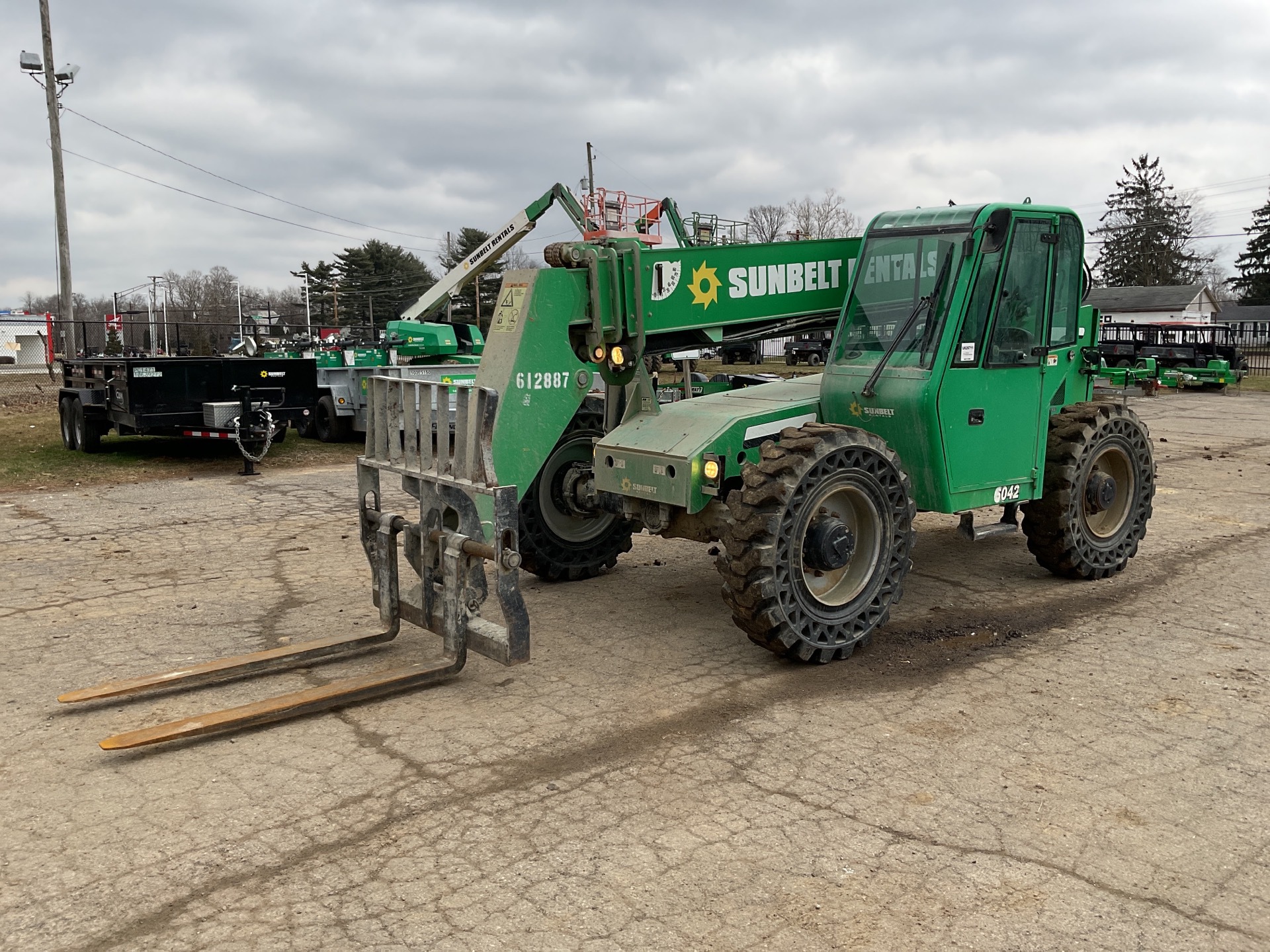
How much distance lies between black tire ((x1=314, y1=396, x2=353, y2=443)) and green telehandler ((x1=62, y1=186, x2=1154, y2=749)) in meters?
10.3

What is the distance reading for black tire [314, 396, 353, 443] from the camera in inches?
661

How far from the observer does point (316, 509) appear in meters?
11.1

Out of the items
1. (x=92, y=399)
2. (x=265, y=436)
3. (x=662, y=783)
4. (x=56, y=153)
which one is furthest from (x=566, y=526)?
(x=56, y=153)

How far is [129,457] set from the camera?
48.2 feet

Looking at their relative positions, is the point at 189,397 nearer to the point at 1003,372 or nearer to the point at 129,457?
the point at 129,457

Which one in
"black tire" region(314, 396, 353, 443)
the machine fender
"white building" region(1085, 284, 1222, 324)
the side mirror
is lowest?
"black tire" region(314, 396, 353, 443)

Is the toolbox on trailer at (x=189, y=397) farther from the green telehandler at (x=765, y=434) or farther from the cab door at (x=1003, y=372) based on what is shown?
the cab door at (x=1003, y=372)

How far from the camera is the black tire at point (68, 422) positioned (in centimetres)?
1518

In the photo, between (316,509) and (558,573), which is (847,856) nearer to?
(558,573)

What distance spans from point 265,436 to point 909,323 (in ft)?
33.9

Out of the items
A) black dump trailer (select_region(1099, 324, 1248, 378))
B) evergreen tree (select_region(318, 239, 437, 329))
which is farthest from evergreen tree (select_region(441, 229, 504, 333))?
black dump trailer (select_region(1099, 324, 1248, 378))

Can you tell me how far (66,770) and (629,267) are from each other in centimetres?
395

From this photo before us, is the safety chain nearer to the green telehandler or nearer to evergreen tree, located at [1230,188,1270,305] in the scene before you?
the green telehandler

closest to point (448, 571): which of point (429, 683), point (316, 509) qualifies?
point (429, 683)
